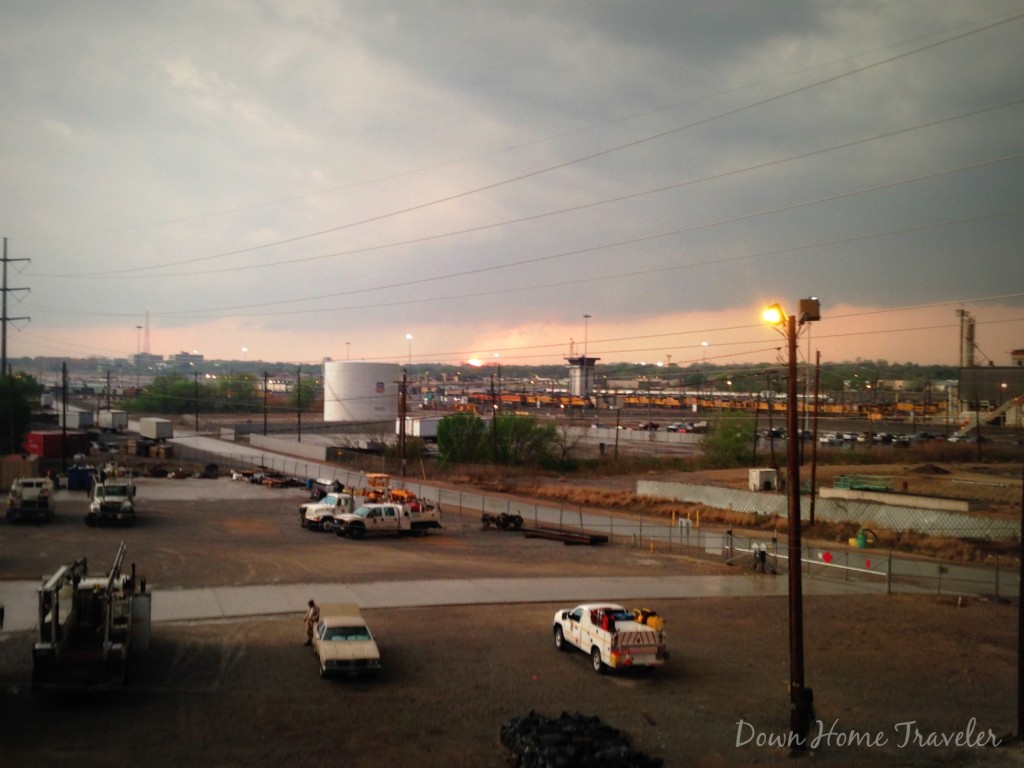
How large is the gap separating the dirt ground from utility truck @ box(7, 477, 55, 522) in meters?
9.01

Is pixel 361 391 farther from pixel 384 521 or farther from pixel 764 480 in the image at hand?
pixel 384 521

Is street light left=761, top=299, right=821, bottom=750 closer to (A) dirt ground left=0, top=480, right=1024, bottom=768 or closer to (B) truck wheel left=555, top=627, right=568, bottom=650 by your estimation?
(A) dirt ground left=0, top=480, right=1024, bottom=768

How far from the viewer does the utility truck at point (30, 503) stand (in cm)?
3250

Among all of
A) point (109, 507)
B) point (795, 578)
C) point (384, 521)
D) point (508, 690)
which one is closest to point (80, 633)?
point (508, 690)

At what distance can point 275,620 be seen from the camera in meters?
19.1

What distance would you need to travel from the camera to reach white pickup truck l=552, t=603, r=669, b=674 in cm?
1550

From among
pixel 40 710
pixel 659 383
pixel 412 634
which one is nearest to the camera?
pixel 40 710

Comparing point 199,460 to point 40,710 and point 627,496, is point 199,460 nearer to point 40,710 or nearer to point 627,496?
point 627,496

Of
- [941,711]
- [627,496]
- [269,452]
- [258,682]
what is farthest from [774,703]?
[269,452]

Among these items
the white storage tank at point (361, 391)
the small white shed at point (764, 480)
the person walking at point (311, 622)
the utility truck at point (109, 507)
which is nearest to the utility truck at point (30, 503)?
the utility truck at point (109, 507)

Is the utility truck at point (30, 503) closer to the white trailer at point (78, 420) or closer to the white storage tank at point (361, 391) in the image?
the white trailer at point (78, 420)

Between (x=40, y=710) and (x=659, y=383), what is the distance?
163 meters

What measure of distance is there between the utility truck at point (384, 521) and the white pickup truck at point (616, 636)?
683 inches

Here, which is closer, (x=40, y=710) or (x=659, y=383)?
(x=40, y=710)
